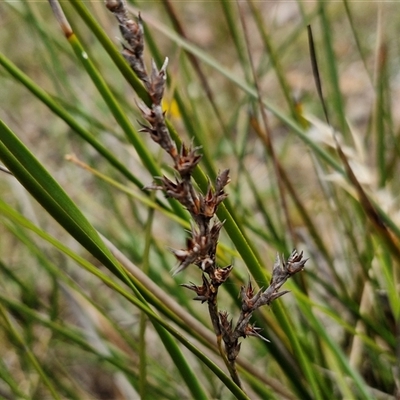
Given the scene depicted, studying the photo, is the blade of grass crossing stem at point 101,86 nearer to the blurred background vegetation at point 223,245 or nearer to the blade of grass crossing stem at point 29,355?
the blurred background vegetation at point 223,245

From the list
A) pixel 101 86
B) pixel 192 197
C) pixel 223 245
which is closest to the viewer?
pixel 192 197

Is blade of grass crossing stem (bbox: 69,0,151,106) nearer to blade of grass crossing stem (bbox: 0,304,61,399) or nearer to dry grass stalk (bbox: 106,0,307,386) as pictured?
dry grass stalk (bbox: 106,0,307,386)

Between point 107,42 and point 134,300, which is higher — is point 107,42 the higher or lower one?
the higher one

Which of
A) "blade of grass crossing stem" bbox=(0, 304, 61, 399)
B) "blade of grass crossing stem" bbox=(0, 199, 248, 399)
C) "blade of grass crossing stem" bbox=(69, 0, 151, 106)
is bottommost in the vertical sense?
"blade of grass crossing stem" bbox=(0, 199, 248, 399)

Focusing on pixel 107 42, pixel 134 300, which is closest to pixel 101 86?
pixel 107 42

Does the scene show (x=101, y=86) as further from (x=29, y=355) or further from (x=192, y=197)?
(x=29, y=355)

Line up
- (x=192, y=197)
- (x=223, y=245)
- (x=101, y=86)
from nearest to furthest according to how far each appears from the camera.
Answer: (x=192, y=197) < (x=101, y=86) < (x=223, y=245)

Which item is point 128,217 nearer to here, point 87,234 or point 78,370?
point 78,370

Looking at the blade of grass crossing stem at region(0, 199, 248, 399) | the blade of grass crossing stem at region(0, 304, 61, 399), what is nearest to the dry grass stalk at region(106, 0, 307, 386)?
the blade of grass crossing stem at region(0, 199, 248, 399)

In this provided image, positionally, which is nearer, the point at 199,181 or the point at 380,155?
the point at 199,181

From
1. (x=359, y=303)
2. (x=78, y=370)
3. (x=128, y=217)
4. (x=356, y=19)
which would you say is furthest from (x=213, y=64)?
(x=356, y=19)

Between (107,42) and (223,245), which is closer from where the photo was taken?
(107,42)
